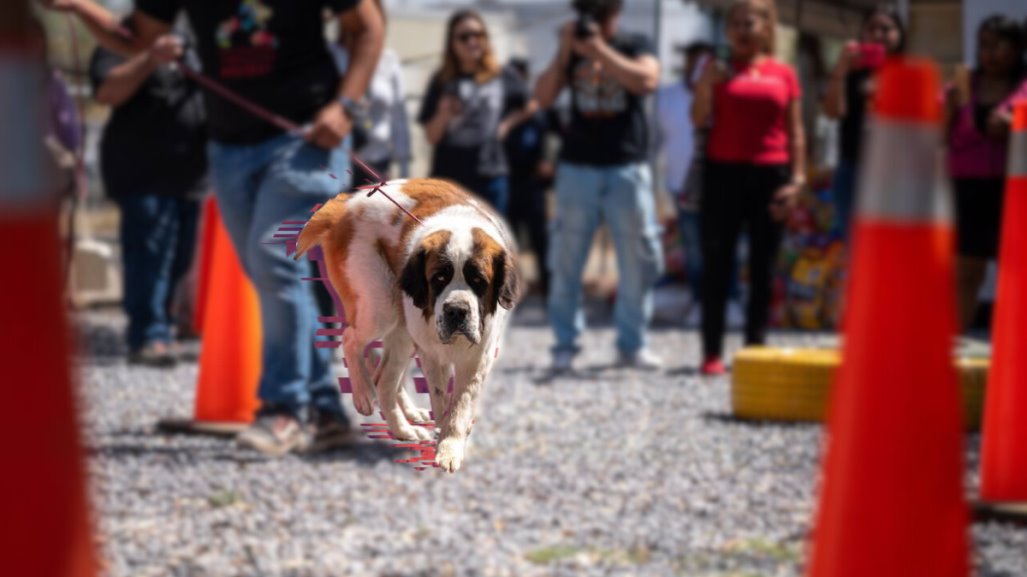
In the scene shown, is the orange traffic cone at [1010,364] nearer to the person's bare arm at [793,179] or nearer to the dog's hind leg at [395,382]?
the person's bare arm at [793,179]

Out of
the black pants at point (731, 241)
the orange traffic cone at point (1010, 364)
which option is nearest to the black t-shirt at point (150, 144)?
the orange traffic cone at point (1010, 364)

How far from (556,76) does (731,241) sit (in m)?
7.81

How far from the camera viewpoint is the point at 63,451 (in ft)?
1.77

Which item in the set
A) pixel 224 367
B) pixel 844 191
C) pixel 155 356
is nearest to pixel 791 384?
pixel 844 191

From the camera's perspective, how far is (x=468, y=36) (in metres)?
0.99

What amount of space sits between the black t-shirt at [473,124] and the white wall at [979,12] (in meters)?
1.01

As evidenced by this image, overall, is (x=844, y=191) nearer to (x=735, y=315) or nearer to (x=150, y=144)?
(x=150, y=144)

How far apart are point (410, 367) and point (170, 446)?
744 centimetres

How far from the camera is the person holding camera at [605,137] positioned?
111cm

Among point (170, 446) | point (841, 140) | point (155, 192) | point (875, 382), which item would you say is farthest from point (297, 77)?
point (170, 446)

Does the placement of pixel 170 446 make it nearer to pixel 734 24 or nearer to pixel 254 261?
pixel 734 24

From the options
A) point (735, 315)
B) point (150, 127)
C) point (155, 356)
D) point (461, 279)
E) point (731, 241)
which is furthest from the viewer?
point (735, 315)

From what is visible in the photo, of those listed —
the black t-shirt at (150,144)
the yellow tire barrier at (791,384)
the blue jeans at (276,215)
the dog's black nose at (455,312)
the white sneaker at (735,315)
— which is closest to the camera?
the dog's black nose at (455,312)

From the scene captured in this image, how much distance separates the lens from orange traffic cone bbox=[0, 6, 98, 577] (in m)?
0.51
